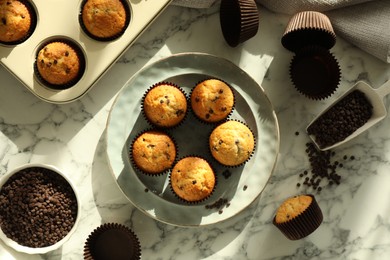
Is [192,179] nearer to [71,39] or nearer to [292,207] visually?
[292,207]

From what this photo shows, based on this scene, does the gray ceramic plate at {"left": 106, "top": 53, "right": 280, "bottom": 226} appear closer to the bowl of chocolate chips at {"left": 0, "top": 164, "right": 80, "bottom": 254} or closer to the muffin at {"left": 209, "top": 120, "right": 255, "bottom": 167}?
the muffin at {"left": 209, "top": 120, "right": 255, "bottom": 167}

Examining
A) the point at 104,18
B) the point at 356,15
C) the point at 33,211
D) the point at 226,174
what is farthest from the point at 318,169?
the point at 33,211

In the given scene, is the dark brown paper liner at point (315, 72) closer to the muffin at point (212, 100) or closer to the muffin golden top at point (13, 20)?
the muffin at point (212, 100)

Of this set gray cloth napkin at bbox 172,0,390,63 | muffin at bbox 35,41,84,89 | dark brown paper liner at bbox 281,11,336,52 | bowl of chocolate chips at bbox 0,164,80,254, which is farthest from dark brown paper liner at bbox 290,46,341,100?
bowl of chocolate chips at bbox 0,164,80,254

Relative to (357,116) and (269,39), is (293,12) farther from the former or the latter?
(357,116)

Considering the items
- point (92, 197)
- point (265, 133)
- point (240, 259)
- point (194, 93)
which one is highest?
point (194, 93)

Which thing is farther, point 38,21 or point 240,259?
point 240,259

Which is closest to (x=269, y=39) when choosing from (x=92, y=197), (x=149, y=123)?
(x=149, y=123)

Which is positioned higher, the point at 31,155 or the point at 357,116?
the point at 357,116
